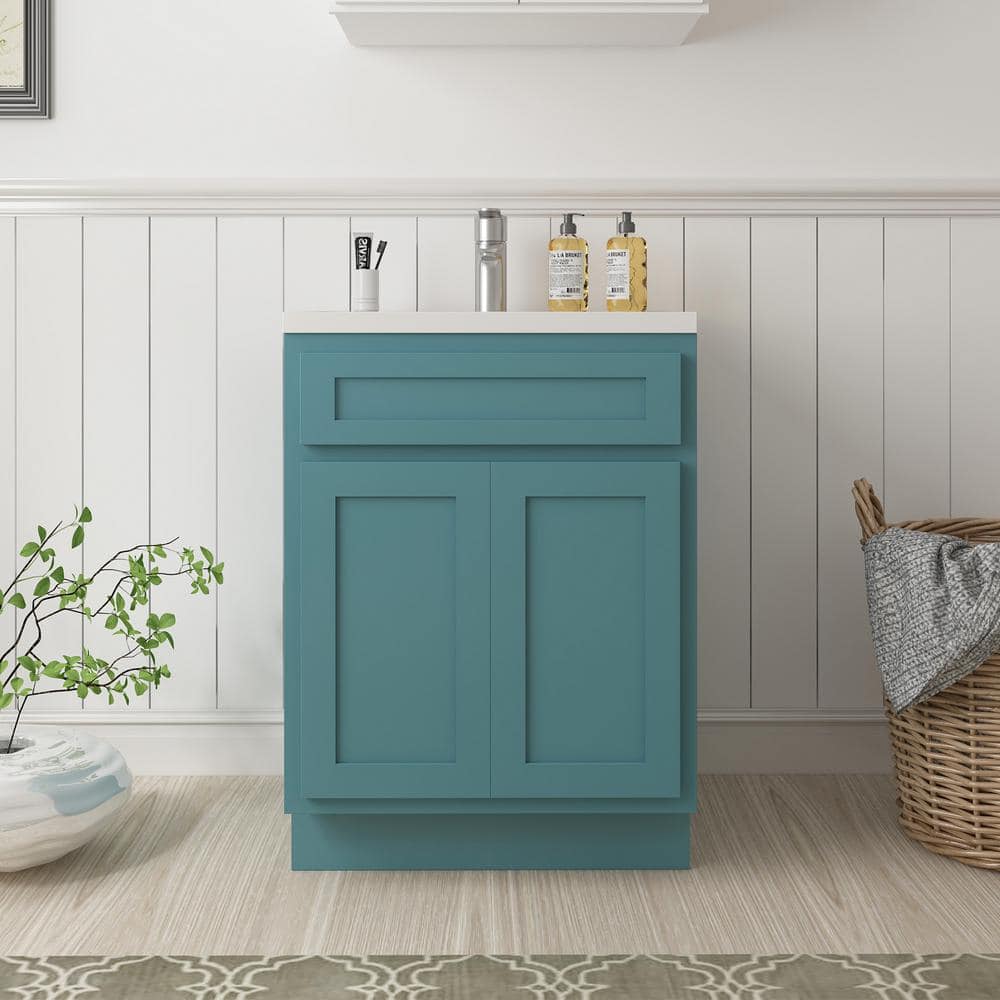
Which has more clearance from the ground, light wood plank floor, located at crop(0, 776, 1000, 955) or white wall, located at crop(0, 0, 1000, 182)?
white wall, located at crop(0, 0, 1000, 182)

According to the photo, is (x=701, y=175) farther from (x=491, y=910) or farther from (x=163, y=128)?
(x=491, y=910)

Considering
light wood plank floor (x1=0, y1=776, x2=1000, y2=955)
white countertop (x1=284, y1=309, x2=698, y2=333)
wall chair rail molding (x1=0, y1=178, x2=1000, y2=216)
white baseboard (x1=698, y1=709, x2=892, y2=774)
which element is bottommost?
light wood plank floor (x1=0, y1=776, x2=1000, y2=955)

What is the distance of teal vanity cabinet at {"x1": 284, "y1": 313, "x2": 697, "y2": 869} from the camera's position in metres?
1.47

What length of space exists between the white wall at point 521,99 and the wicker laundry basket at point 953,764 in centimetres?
77

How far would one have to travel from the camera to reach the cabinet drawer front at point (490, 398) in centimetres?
147

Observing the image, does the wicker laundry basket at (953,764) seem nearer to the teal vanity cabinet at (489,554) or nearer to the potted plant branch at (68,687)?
the teal vanity cabinet at (489,554)

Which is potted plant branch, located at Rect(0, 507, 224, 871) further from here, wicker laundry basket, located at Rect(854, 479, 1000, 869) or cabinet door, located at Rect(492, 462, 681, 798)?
wicker laundry basket, located at Rect(854, 479, 1000, 869)

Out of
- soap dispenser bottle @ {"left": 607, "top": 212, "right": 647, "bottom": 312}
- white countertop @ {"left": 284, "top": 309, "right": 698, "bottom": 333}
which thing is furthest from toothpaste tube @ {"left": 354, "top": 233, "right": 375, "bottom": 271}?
soap dispenser bottle @ {"left": 607, "top": 212, "right": 647, "bottom": 312}

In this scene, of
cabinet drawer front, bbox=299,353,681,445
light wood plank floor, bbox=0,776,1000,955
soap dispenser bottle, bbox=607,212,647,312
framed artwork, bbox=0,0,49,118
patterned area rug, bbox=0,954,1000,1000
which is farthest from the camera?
framed artwork, bbox=0,0,49,118

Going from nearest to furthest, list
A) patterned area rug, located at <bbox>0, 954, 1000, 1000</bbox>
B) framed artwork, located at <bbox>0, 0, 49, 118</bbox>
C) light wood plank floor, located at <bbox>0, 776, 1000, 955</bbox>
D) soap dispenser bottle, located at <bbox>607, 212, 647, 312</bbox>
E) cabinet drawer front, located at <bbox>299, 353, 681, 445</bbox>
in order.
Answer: patterned area rug, located at <bbox>0, 954, 1000, 1000</bbox>
light wood plank floor, located at <bbox>0, 776, 1000, 955</bbox>
cabinet drawer front, located at <bbox>299, 353, 681, 445</bbox>
soap dispenser bottle, located at <bbox>607, 212, 647, 312</bbox>
framed artwork, located at <bbox>0, 0, 49, 118</bbox>

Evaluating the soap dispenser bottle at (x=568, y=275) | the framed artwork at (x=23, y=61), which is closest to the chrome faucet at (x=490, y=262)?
the soap dispenser bottle at (x=568, y=275)

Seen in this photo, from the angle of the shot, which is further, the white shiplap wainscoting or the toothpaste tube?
the white shiplap wainscoting

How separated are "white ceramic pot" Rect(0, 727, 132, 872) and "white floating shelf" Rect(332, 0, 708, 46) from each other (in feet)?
4.27

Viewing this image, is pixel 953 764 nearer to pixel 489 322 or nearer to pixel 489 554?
pixel 489 554
